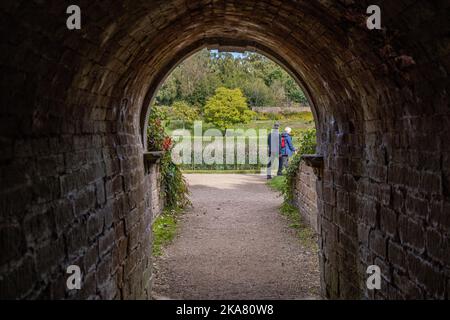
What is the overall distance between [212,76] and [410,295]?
33.4 meters

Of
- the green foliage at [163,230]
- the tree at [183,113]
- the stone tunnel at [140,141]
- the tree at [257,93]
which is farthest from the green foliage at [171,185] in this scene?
the tree at [257,93]

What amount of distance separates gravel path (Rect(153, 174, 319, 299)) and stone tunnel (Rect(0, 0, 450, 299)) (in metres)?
0.91

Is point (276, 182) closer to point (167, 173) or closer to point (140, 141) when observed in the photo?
point (167, 173)

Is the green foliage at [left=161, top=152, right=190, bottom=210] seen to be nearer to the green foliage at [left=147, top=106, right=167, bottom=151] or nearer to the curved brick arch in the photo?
the green foliage at [left=147, top=106, right=167, bottom=151]

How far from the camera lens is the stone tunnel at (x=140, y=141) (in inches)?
104

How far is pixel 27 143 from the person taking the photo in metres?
2.75

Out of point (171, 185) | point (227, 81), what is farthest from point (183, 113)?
point (171, 185)

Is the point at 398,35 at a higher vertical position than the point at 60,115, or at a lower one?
higher

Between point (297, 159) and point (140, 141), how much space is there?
651 centimetres

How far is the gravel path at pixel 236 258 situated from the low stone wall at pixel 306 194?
54cm

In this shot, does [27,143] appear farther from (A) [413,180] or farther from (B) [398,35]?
(A) [413,180]

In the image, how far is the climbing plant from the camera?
10.9 m

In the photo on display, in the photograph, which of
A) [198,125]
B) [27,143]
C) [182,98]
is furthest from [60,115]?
[182,98]

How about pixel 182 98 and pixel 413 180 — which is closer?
pixel 413 180
